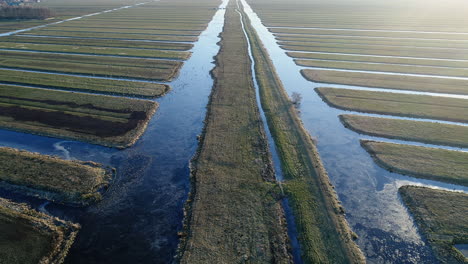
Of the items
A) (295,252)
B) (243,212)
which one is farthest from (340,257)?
(243,212)

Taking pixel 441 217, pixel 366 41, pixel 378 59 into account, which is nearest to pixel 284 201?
pixel 441 217

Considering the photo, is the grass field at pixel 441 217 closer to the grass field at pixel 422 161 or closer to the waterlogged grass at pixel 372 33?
the grass field at pixel 422 161

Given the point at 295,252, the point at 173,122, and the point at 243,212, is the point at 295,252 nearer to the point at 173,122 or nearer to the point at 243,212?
the point at 243,212

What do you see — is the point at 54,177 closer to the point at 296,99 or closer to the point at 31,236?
the point at 31,236

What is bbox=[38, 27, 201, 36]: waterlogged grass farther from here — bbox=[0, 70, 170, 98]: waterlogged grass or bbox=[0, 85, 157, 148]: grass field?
bbox=[0, 85, 157, 148]: grass field

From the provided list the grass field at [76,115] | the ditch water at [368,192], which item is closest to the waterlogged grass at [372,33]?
the ditch water at [368,192]
